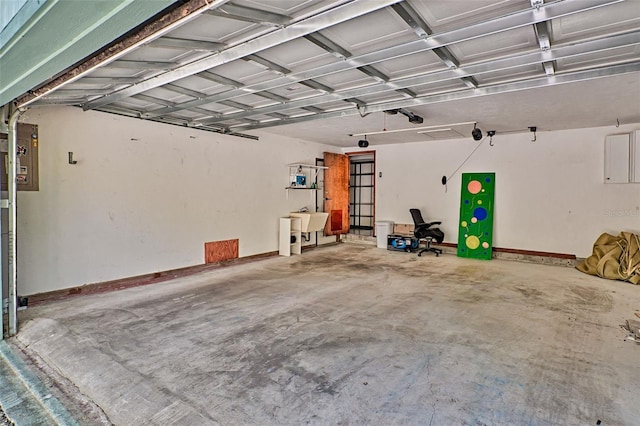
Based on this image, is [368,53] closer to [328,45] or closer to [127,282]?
[328,45]

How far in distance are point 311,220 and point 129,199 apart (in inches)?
142

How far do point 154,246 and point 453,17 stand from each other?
478 centimetres

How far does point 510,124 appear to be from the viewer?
5.90 metres

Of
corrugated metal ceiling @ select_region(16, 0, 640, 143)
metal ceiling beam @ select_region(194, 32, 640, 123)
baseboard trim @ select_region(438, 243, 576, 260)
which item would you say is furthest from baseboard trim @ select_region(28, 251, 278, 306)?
baseboard trim @ select_region(438, 243, 576, 260)

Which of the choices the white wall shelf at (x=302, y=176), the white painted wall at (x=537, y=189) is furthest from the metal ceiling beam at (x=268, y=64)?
the white painted wall at (x=537, y=189)

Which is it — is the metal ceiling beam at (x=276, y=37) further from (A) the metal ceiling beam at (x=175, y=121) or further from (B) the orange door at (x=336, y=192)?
(B) the orange door at (x=336, y=192)

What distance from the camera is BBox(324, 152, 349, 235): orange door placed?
27.8ft

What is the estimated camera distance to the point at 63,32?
4.71 feet

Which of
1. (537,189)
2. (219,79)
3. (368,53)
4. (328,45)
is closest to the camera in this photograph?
(328,45)

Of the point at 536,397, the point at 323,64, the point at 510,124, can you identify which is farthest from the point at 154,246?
the point at 510,124

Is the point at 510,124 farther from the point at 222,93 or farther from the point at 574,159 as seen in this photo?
the point at 222,93

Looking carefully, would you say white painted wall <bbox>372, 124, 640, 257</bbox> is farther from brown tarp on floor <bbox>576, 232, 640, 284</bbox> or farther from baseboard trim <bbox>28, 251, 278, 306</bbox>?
baseboard trim <bbox>28, 251, 278, 306</bbox>

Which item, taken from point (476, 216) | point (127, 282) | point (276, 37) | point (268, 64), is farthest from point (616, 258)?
point (127, 282)

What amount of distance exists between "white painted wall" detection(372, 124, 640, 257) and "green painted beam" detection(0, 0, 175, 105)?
7.17 meters
